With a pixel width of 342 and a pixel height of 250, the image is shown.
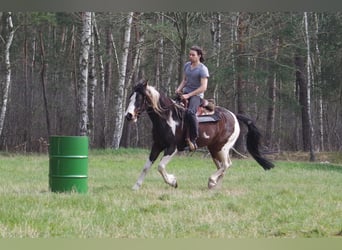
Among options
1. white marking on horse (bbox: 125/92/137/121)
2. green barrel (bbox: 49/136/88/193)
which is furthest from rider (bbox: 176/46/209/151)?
green barrel (bbox: 49/136/88/193)

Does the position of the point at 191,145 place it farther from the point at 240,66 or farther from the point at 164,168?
the point at 240,66

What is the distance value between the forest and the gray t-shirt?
389 inches

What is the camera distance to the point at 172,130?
330 inches

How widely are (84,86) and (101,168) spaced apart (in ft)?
18.0

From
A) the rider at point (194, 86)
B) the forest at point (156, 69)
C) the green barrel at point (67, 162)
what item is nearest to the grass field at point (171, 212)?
the green barrel at point (67, 162)

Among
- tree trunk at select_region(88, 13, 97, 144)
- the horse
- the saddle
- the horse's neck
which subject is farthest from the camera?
tree trunk at select_region(88, 13, 97, 144)

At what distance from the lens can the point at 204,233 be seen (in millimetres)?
4527

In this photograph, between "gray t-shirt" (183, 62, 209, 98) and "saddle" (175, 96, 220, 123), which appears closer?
"gray t-shirt" (183, 62, 209, 98)

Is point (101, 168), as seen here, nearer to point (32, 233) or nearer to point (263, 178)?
point (263, 178)

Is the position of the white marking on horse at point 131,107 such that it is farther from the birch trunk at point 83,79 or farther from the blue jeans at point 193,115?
the birch trunk at point 83,79

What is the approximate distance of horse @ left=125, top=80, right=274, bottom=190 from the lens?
7.95m

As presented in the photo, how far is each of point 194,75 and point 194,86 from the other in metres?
0.18

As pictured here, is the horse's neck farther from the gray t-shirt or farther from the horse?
the gray t-shirt

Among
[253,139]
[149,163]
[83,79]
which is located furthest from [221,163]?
[83,79]
